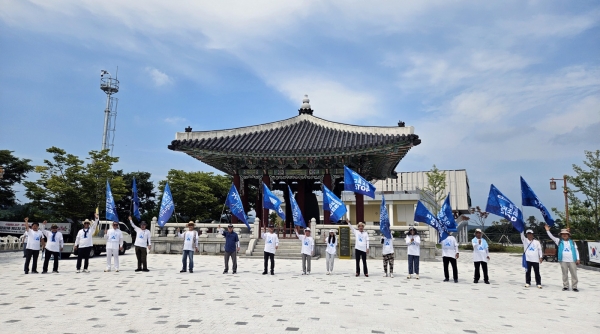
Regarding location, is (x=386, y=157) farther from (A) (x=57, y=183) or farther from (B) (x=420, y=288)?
(A) (x=57, y=183)

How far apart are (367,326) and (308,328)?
106cm

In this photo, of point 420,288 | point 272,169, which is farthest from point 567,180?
point 420,288

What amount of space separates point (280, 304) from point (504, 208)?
28.3ft

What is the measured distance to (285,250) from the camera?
70.4ft

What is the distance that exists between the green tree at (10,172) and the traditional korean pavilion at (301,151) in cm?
2193

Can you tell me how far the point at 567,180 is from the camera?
2744 cm

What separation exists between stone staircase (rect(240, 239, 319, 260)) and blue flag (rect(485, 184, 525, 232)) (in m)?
9.75

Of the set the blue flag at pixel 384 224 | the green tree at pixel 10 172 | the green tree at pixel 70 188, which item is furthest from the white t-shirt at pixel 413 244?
the green tree at pixel 10 172

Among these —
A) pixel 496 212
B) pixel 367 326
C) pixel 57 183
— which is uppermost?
pixel 57 183

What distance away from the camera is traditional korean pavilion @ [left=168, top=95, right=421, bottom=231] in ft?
74.5

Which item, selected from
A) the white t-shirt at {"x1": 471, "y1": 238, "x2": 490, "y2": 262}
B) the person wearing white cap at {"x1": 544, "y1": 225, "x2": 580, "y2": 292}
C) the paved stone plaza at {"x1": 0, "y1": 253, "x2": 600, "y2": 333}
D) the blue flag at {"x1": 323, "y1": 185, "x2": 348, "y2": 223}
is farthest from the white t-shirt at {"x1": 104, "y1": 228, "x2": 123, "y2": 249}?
the person wearing white cap at {"x1": 544, "y1": 225, "x2": 580, "y2": 292}

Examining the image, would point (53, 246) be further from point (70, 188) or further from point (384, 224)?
point (70, 188)

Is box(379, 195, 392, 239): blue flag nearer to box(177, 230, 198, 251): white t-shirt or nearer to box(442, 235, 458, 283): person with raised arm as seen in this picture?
box(442, 235, 458, 283): person with raised arm

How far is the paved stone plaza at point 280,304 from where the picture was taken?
22.9ft
